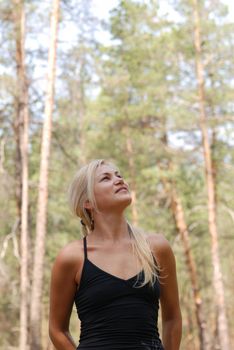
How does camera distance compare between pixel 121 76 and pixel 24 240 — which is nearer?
pixel 24 240

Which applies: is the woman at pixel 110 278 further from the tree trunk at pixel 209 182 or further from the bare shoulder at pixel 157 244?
the tree trunk at pixel 209 182

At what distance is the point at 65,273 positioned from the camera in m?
2.44

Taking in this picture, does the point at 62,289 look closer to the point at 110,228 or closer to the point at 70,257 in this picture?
the point at 70,257

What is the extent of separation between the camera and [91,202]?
2.59m

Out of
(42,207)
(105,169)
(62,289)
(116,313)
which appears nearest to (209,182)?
(42,207)

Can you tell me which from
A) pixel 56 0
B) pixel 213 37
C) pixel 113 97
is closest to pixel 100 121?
pixel 113 97

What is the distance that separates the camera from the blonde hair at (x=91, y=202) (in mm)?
2430

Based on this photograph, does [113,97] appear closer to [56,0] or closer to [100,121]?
[100,121]

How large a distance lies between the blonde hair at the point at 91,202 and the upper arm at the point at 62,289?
0.78 feet

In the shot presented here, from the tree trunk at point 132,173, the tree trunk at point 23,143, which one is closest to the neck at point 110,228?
the tree trunk at point 23,143

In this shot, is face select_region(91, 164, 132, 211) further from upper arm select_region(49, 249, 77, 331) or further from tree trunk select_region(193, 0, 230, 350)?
tree trunk select_region(193, 0, 230, 350)

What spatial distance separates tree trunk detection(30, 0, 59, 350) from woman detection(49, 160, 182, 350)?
1104 centimetres

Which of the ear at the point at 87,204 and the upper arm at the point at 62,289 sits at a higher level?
the ear at the point at 87,204

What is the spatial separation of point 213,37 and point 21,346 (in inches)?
397
